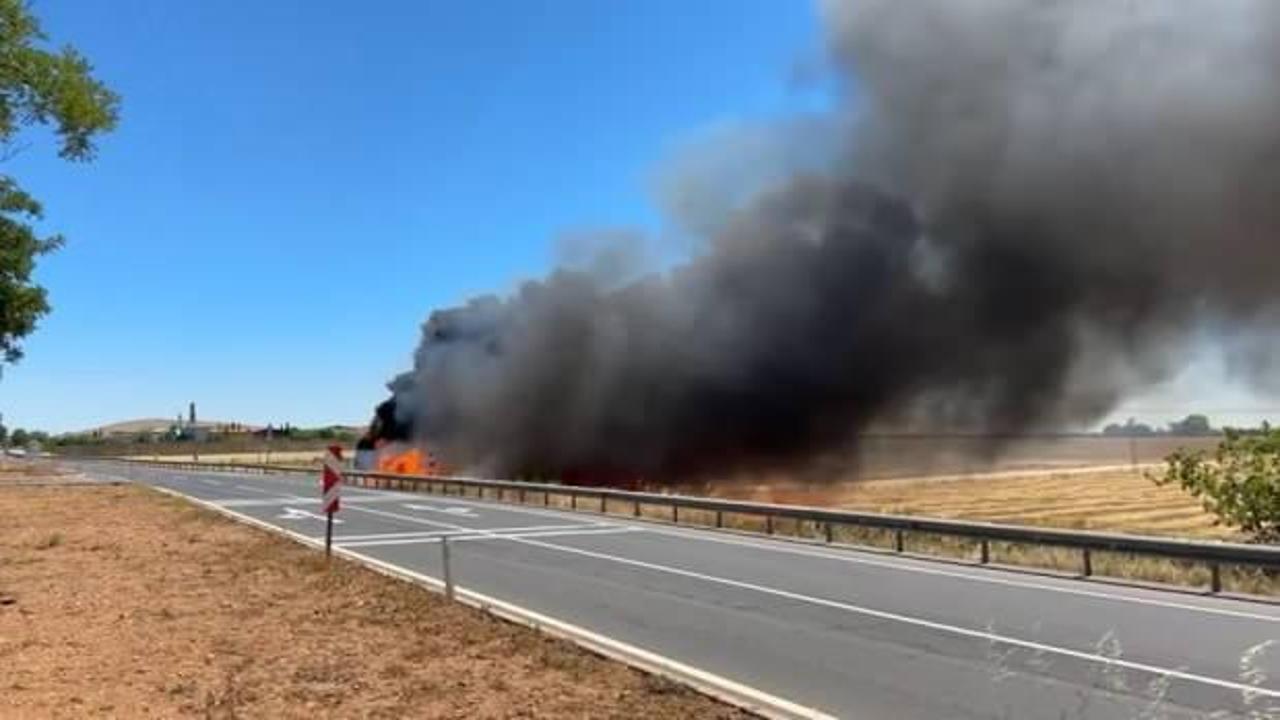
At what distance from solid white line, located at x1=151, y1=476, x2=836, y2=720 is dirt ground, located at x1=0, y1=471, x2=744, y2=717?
0.21m

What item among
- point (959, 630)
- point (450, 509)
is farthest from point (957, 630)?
point (450, 509)

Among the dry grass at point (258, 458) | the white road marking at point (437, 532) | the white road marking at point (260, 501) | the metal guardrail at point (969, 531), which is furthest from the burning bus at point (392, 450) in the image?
the dry grass at point (258, 458)

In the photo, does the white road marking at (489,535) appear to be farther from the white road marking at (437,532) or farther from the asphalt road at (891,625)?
the asphalt road at (891,625)

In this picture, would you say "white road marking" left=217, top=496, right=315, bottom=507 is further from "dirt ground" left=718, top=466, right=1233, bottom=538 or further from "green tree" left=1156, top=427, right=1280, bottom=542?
"green tree" left=1156, top=427, right=1280, bottom=542

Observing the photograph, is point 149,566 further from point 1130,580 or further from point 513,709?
point 1130,580

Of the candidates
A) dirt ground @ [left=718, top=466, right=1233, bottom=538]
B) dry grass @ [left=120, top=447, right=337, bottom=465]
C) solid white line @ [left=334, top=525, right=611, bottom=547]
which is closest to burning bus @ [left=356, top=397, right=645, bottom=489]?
dirt ground @ [left=718, top=466, right=1233, bottom=538]

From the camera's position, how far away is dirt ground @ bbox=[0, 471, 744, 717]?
6.35 metres

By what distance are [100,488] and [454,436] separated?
11763 mm

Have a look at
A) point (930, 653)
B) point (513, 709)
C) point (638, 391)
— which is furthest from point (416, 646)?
point (638, 391)

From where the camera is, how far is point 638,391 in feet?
121

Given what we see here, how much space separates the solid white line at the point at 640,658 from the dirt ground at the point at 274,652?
0.21 meters

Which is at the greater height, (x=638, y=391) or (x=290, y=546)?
(x=638, y=391)

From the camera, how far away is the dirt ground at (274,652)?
6.35m

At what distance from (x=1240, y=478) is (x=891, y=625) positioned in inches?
330
